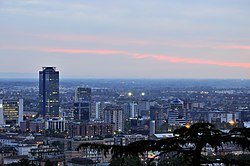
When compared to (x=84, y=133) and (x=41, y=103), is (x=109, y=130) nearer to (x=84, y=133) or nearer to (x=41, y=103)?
(x=84, y=133)

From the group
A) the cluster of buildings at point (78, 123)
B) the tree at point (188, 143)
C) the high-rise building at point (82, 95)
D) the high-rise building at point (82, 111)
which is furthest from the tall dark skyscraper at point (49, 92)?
the tree at point (188, 143)

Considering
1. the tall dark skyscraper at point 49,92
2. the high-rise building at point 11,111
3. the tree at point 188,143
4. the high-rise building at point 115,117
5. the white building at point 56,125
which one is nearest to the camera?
the tree at point 188,143

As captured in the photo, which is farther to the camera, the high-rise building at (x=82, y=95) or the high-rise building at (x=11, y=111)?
the high-rise building at (x=82, y=95)

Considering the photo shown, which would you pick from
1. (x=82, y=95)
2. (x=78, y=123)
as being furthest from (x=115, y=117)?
(x=82, y=95)

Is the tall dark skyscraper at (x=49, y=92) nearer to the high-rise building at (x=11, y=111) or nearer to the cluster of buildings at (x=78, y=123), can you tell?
the cluster of buildings at (x=78, y=123)

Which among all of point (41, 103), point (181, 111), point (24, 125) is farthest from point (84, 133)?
point (41, 103)

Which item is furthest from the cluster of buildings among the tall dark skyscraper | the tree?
the tree

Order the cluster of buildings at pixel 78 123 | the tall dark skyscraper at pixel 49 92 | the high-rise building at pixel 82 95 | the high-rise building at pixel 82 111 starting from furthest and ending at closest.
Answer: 1. the high-rise building at pixel 82 95
2. the tall dark skyscraper at pixel 49 92
3. the high-rise building at pixel 82 111
4. the cluster of buildings at pixel 78 123

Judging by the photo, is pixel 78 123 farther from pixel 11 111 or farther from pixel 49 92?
pixel 49 92
